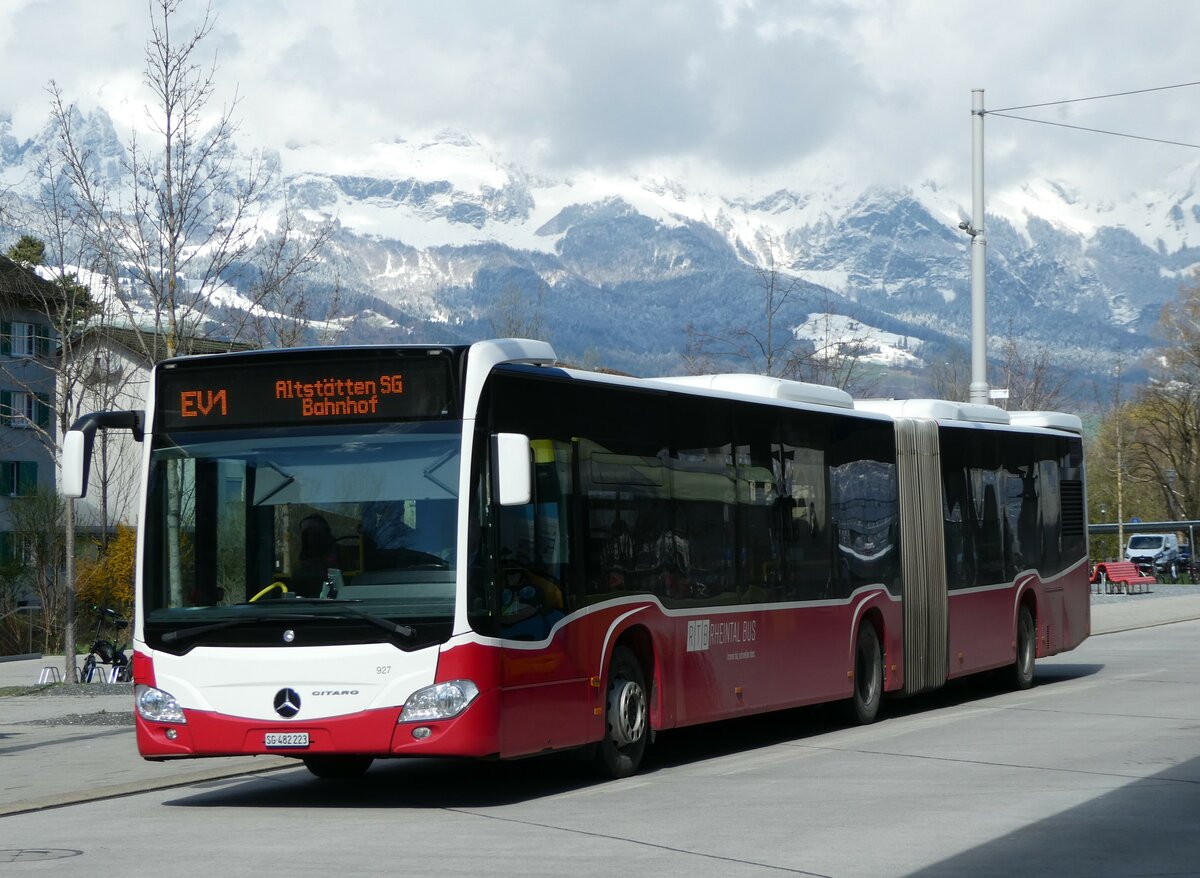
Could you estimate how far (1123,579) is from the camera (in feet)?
197

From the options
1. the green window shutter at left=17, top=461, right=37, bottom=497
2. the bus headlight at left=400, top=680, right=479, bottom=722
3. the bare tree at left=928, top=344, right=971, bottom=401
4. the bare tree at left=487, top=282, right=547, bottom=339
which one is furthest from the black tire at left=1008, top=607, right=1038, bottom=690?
the bare tree at left=928, top=344, right=971, bottom=401

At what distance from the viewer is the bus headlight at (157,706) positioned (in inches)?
445

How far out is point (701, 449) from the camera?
1391cm

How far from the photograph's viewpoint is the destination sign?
36.8 ft

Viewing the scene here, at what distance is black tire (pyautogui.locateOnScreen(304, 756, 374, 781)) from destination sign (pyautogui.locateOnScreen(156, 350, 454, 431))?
284 cm

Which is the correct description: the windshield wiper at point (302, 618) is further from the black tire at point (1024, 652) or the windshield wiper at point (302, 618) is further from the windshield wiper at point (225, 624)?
the black tire at point (1024, 652)

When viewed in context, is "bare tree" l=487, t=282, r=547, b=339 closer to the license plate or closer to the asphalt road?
the asphalt road

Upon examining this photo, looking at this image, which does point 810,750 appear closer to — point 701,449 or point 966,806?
point 701,449

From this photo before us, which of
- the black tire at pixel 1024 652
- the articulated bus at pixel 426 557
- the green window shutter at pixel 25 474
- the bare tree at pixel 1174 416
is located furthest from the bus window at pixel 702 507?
the bare tree at pixel 1174 416

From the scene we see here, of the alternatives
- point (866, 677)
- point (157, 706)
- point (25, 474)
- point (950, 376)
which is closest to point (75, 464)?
point (157, 706)

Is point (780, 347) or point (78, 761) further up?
point (780, 347)

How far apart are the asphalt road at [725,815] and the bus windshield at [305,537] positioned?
1175 mm

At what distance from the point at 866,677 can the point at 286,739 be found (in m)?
7.19

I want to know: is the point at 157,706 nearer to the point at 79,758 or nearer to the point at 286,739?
the point at 286,739
